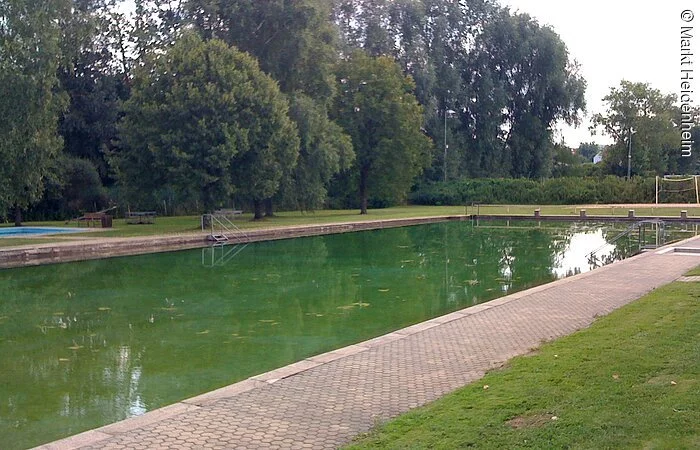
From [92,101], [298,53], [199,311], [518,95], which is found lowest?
[199,311]

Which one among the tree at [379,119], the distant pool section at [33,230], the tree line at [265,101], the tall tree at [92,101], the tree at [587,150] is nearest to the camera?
the tree line at [265,101]

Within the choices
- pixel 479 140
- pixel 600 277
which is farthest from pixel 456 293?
pixel 479 140

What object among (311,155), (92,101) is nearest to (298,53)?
(311,155)

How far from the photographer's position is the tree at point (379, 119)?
41.5 metres

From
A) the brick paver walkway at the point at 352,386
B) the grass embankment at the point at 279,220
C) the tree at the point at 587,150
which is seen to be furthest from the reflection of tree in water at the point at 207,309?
the tree at the point at 587,150

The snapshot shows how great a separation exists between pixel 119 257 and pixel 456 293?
10.8 m

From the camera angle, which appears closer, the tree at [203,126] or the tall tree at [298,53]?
the tree at [203,126]

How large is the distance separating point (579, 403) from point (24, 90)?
2429 centimetres

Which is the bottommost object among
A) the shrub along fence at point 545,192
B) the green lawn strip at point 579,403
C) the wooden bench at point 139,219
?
the green lawn strip at point 579,403

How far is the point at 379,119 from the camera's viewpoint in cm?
4169

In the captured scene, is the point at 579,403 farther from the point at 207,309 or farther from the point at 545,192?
the point at 545,192

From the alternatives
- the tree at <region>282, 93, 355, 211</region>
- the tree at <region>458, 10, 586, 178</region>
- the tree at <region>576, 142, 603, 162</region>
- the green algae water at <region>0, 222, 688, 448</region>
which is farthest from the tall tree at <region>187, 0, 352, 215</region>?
the tree at <region>576, 142, 603, 162</region>

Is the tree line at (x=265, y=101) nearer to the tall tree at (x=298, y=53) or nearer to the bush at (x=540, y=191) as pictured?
the tall tree at (x=298, y=53)

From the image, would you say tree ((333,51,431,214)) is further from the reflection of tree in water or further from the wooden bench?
the reflection of tree in water
